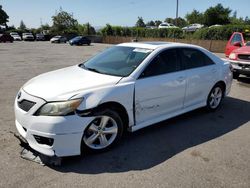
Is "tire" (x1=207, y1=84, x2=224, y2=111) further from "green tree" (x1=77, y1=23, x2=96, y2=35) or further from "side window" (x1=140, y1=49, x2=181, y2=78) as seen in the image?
"green tree" (x1=77, y1=23, x2=96, y2=35)

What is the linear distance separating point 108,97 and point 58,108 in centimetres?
69

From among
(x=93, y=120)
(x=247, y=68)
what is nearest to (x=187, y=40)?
(x=247, y=68)

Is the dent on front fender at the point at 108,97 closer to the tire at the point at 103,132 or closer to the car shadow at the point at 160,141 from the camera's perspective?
the tire at the point at 103,132

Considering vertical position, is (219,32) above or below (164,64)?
below

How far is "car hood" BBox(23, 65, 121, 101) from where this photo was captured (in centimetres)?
346

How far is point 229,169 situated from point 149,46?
2.39 m

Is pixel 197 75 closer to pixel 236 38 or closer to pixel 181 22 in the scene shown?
pixel 236 38

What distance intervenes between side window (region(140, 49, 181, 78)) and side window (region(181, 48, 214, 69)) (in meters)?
0.22

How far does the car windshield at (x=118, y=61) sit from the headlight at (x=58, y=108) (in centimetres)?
103

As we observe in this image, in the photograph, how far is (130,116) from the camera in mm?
3969

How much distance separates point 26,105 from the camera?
3.56 m

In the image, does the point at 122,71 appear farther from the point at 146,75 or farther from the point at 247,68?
the point at 247,68

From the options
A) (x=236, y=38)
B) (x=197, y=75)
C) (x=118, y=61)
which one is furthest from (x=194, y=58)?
(x=236, y=38)

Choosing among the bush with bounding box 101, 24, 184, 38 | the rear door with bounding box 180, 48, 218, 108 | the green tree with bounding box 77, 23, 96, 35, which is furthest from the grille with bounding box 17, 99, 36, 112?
the green tree with bounding box 77, 23, 96, 35
